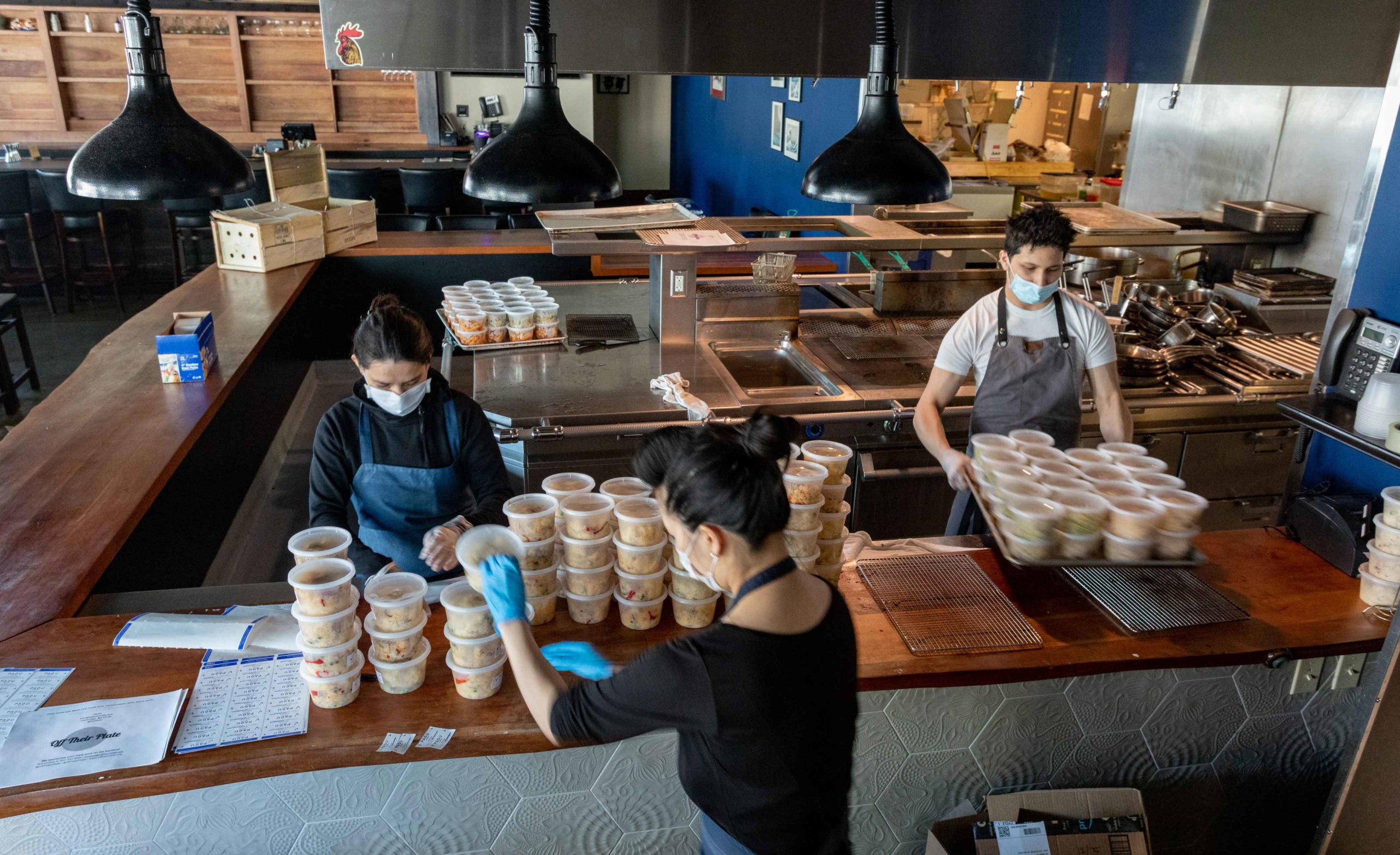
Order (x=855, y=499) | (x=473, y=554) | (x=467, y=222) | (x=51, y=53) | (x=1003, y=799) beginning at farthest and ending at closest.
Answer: (x=51, y=53), (x=467, y=222), (x=855, y=499), (x=1003, y=799), (x=473, y=554)

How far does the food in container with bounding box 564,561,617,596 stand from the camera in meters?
2.13

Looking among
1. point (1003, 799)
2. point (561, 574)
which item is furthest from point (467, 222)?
point (1003, 799)

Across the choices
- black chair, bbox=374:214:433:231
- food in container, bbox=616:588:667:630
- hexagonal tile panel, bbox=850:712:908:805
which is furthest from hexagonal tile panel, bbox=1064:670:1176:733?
black chair, bbox=374:214:433:231

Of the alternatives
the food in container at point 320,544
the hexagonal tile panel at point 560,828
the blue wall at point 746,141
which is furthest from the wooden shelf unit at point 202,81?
the hexagonal tile panel at point 560,828

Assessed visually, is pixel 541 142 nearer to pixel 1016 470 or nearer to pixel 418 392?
pixel 418 392

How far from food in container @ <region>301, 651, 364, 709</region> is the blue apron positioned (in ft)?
3.10

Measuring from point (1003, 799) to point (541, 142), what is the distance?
1.94m

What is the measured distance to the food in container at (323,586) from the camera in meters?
1.86

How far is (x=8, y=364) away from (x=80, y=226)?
3.03 metres

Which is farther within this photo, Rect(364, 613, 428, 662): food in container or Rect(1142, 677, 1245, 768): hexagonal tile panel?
Rect(1142, 677, 1245, 768): hexagonal tile panel

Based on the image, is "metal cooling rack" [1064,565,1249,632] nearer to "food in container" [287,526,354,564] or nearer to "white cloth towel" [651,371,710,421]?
"white cloth towel" [651,371,710,421]

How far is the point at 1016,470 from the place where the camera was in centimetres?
244

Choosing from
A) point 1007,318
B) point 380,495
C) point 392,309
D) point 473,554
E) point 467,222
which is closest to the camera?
point 473,554

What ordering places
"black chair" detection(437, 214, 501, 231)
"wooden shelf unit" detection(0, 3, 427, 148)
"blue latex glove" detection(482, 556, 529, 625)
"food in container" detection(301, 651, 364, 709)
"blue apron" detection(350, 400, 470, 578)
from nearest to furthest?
"blue latex glove" detection(482, 556, 529, 625) → "food in container" detection(301, 651, 364, 709) → "blue apron" detection(350, 400, 470, 578) → "black chair" detection(437, 214, 501, 231) → "wooden shelf unit" detection(0, 3, 427, 148)
